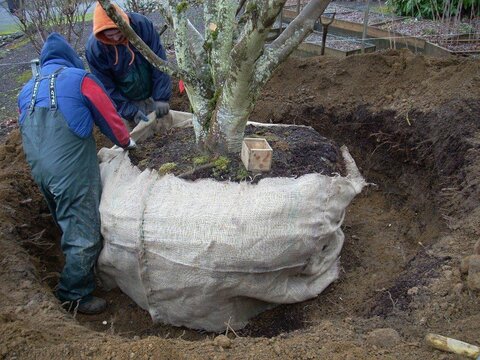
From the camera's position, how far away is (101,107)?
267 cm

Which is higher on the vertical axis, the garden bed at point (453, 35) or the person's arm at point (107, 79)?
the person's arm at point (107, 79)

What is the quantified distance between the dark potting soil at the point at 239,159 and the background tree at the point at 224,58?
0.19 meters

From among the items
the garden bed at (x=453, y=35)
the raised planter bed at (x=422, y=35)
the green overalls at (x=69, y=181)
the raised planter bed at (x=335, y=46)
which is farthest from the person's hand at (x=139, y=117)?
the garden bed at (x=453, y=35)

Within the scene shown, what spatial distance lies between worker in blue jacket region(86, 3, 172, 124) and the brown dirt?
94cm

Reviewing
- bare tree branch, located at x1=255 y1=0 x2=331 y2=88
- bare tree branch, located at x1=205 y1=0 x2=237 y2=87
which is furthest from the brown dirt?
bare tree branch, located at x1=205 y1=0 x2=237 y2=87

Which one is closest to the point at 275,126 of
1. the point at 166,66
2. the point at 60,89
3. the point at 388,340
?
the point at 166,66

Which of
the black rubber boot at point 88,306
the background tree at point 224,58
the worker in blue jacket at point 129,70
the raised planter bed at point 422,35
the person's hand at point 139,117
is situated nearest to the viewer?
the background tree at point 224,58

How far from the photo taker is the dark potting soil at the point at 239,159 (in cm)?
271

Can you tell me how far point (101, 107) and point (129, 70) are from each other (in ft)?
2.90

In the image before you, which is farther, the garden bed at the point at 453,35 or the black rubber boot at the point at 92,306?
the garden bed at the point at 453,35

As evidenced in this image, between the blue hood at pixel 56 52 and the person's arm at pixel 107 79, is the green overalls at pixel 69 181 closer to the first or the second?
the blue hood at pixel 56 52

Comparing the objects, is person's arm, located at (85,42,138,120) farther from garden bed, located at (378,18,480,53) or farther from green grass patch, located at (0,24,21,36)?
green grass patch, located at (0,24,21,36)

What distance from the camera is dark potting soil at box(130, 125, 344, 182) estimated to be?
2.71 m

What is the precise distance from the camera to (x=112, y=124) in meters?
2.76
